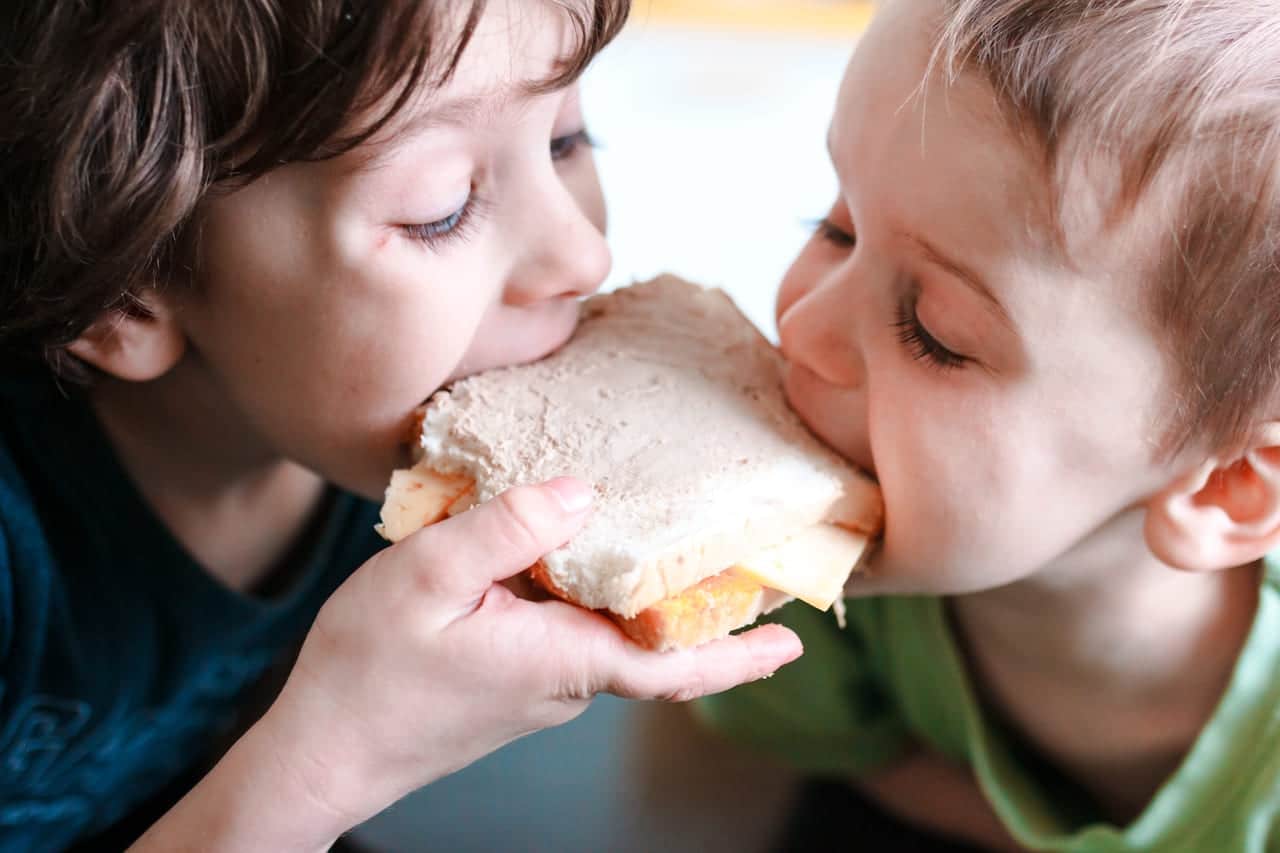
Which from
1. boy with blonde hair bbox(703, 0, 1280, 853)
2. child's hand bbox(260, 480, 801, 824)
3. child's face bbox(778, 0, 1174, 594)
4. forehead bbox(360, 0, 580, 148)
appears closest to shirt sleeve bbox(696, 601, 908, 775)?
boy with blonde hair bbox(703, 0, 1280, 853)

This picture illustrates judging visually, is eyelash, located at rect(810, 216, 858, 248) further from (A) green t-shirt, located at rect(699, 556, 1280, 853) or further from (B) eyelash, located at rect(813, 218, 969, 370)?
(A) green t-shirt, located at rect(699, 556, 1280, 853)

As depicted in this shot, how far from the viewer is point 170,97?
1.98 feet

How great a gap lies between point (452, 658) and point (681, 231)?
60.7 inches

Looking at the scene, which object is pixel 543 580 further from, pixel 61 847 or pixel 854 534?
pixel 61 847

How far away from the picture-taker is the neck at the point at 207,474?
0.86m

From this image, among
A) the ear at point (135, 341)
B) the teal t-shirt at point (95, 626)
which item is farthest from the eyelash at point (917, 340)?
the teal t-shirt at point (95, 626)

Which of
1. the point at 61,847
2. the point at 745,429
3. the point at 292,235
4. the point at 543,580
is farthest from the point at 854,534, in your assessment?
the point at 61,847

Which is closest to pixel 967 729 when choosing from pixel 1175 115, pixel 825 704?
pixel 825 704

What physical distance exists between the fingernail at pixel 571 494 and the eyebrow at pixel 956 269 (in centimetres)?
22

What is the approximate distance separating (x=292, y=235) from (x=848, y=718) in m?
0.65

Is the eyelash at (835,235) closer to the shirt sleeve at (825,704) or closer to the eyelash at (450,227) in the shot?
the eyelash at (450,227)

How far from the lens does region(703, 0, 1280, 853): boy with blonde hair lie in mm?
578

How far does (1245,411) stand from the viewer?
65 centimetres

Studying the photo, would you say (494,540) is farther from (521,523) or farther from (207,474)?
(207,474)
